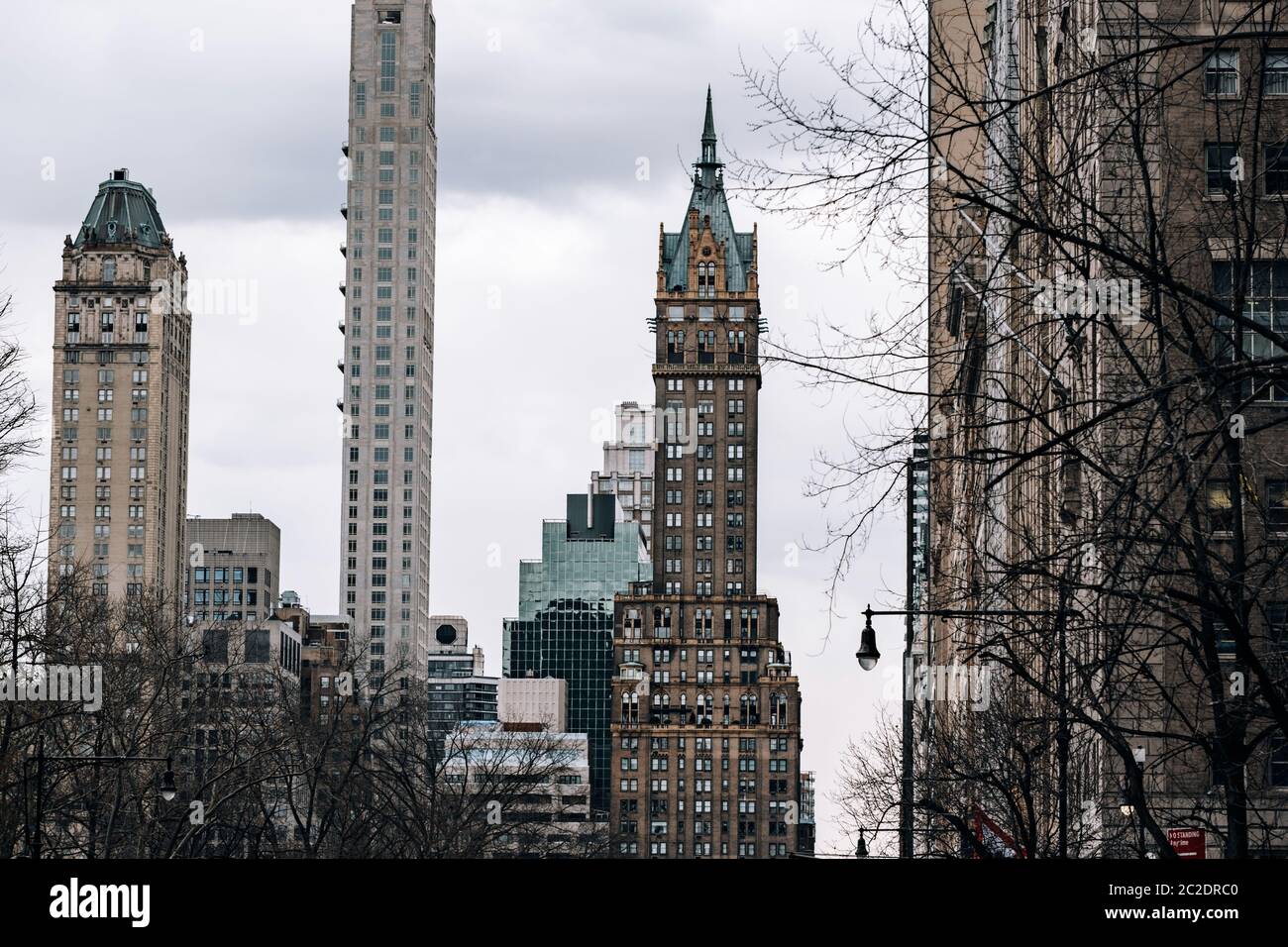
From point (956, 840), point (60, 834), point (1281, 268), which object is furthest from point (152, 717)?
point (1281, 268)

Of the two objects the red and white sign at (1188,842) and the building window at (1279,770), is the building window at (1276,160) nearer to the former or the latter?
the red and white sign at (1188,842)

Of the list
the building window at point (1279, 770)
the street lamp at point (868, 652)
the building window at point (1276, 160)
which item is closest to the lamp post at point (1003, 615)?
the street lamp at point (868, 652)

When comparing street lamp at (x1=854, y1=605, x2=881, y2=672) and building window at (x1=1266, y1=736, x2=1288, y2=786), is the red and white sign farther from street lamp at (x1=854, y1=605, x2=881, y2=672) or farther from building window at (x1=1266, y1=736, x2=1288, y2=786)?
building window at (x1=1266, y1=736, x2=1288, y2=786)

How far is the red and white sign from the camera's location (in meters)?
22.5

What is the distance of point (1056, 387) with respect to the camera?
1611 cm

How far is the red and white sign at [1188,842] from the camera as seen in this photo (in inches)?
885

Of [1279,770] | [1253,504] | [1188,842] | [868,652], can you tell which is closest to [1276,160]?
[1253,504]

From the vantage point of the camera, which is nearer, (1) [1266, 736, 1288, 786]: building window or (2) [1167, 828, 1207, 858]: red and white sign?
(2) [1167, 828, 1207, 858]: red and white sign

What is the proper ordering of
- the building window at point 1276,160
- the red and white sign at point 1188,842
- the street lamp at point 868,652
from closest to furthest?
the building window at point 1276,160
the red and white sign at point 1188,842
the street lamp at point 868,652

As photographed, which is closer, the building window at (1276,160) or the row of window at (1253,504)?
the building window at (1276,160)

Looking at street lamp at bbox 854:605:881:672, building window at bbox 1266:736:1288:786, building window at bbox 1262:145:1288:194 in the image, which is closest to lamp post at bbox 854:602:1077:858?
street lamp at bbox 854:605:881:672

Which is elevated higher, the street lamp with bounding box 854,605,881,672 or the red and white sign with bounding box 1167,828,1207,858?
the street lamp with bounding box 854,605,881,672
